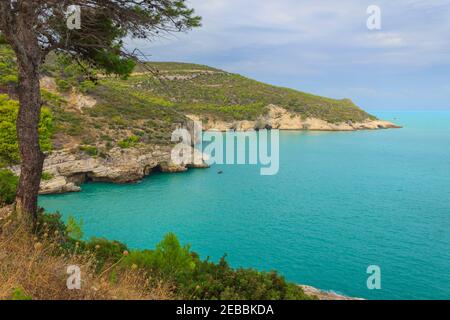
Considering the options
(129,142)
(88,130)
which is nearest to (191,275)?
(129,142)

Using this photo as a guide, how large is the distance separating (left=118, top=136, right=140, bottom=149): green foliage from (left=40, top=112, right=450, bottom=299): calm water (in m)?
5.38

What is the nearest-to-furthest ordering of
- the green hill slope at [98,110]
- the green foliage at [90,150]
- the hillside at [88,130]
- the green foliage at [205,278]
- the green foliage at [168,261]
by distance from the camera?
the green foliage at [205,278] < the green foliage at [168,261] < the hillside at [88,130] < the green foliage at [90,150] < the green hill slope at [98,110]

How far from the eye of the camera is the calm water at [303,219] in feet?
68.7

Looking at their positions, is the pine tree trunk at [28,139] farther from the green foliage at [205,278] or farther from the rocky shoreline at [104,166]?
the rocky shoreline at [104,166]

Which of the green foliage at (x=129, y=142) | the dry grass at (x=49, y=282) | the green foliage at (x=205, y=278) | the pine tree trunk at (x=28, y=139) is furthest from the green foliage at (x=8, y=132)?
the dry grass at (x=49, y=282)

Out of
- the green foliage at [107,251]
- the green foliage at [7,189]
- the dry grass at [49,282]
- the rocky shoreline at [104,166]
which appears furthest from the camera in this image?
the rocky shoreline at [104,166]

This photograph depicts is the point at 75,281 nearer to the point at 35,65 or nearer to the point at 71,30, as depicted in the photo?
the point at 35,65

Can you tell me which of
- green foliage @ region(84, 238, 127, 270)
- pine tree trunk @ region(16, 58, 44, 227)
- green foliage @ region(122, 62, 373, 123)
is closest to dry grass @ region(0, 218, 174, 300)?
pine tree trunk @ region(16, 58, 44, 227)

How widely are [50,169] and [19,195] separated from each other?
32.6m

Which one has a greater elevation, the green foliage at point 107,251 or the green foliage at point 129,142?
the green foliage at point 129,142

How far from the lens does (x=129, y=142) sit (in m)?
46.1

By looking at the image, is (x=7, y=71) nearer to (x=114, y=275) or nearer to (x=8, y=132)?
(x=8, y=132)

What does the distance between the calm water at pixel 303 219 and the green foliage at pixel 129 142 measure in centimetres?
538
